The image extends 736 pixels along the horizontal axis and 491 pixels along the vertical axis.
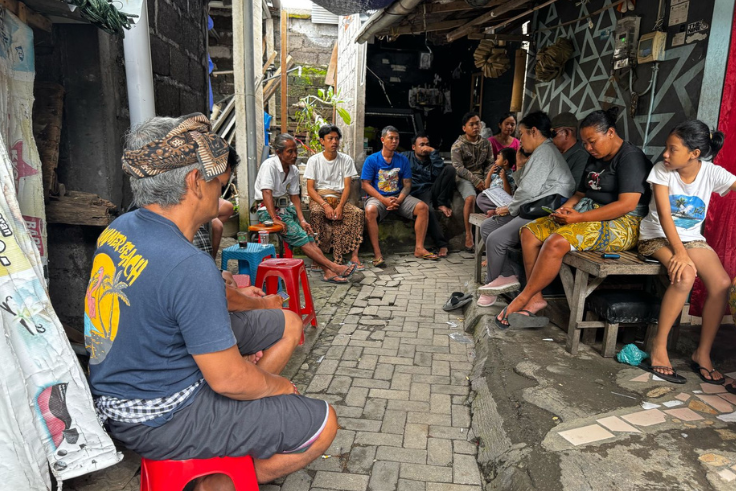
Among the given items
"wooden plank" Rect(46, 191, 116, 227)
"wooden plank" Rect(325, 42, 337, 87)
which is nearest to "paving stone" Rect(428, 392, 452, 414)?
"wooden plank" Rect(46, 191, 116, 227)

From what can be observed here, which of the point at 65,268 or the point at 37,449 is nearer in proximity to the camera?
the point at 37,449

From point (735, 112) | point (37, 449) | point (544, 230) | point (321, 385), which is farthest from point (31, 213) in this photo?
point (735, 112)

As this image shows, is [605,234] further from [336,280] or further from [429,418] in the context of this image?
[336,280]

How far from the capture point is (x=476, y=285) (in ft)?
16.8

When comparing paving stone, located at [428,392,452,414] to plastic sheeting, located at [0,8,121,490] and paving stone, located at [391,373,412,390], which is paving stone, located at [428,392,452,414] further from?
plastic sheeting, located at [0,8,121,490]

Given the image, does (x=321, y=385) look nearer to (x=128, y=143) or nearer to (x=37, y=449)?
(x=37, y=449)

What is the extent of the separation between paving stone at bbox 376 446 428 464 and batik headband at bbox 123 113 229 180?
5.63ft

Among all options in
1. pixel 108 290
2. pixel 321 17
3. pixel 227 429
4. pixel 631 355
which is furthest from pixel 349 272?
pixel 321 17

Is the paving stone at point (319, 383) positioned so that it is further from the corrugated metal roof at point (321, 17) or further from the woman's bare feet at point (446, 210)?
the corrugated metal roof at point (321, 17)

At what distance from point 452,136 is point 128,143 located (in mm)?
10739

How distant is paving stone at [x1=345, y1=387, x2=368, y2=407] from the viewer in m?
3.02

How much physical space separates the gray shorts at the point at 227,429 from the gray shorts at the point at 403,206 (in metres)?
4.90

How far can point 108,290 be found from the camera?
163 centimetres

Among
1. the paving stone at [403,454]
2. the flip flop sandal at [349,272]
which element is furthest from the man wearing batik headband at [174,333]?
the flip flop sandal at [349,272]
